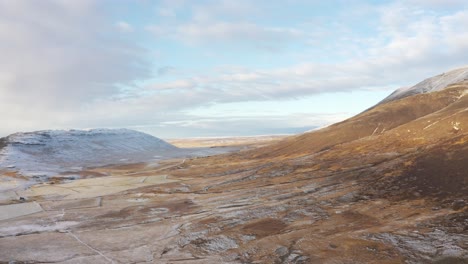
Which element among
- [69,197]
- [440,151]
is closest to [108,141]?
[69,197]

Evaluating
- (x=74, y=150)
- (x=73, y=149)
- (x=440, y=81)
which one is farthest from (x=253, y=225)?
(x=73, y=149)

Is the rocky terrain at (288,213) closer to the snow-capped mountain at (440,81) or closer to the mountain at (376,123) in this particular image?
the mountain at (376,123)

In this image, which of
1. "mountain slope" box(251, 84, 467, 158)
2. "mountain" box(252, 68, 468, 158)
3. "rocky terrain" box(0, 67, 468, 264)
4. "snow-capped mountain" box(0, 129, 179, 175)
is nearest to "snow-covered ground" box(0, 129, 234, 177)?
"snow-capped mountain" box(0, 129, 179, 175)

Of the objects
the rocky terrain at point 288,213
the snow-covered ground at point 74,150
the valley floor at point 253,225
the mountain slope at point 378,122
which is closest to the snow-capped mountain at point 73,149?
the snow-covered ground at point 74,150

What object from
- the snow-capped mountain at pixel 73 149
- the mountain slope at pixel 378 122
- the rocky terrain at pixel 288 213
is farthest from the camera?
the snow-capped mountain at pixel 73 149

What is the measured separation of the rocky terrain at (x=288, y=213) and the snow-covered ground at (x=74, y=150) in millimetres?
37499

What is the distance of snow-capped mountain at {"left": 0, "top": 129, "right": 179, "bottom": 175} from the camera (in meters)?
78.7

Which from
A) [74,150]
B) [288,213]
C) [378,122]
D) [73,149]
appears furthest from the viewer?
[73,149]

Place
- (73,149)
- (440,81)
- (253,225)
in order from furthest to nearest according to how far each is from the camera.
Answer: (73,149), (440,81), (253,225)

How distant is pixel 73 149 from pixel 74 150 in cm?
70

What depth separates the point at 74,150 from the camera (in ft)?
328

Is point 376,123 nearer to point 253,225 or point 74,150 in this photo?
point 253,225

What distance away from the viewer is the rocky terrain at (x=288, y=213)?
16969 mm

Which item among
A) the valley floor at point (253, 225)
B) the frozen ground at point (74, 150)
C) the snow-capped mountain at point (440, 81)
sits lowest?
the valley floor at point (253, 225)
